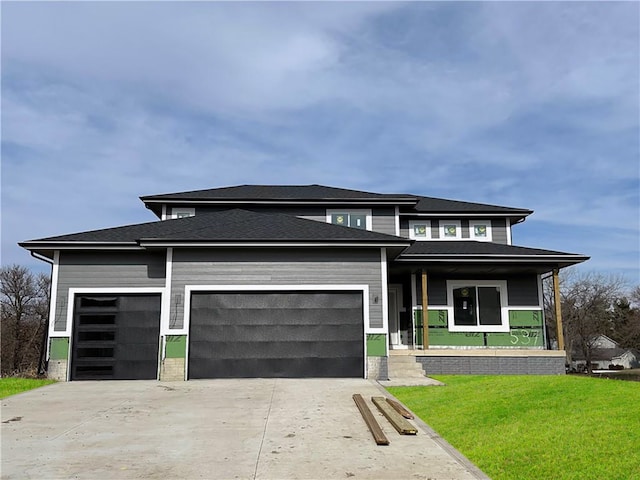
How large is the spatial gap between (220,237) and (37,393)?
5.37 m

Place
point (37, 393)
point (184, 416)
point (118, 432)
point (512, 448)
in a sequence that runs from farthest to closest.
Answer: point (37, 393) → point (184, 416) → point (118, 432) → point (512, 448)

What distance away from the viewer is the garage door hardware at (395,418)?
260 inches

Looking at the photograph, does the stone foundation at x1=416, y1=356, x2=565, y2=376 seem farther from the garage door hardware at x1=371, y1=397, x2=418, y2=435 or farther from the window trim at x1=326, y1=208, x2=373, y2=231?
the garage door hardware at x1=371, y1=397, x2=418, y2=435

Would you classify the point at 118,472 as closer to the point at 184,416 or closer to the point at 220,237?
the point at 184,416

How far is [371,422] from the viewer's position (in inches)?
278

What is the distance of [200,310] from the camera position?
13297mm

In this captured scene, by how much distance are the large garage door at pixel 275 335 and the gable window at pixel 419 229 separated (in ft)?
21.0

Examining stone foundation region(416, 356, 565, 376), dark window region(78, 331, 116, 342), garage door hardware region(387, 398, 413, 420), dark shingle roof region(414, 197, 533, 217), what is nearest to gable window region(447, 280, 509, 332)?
stone foundation region(416, 356, 565, 376)

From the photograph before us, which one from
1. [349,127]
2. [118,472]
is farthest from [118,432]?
[349,127]

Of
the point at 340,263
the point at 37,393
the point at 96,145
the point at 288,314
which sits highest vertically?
the point at 96,145

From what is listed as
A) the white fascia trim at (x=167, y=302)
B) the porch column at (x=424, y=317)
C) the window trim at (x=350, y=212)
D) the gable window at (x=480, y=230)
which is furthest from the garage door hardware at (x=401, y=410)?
the gable window at (x=480, y=230)

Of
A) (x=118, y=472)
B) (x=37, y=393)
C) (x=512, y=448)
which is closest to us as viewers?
(x=118, y=472)

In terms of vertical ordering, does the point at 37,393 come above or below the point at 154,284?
below

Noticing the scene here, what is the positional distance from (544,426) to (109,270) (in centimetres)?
1149
